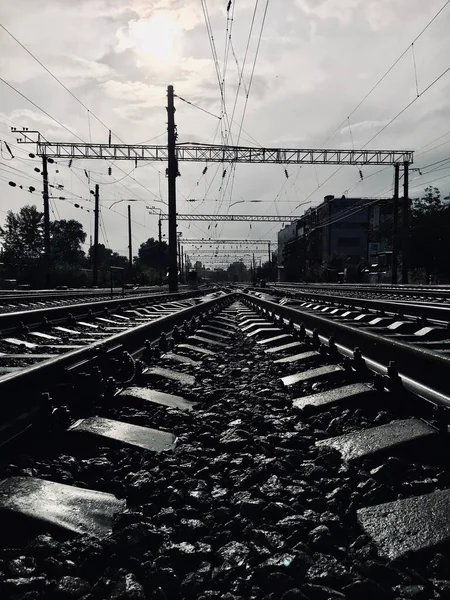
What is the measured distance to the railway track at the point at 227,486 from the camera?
1.38 m

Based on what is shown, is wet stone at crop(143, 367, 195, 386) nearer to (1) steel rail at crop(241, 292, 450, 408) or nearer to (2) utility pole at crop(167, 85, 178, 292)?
(1) steel rail at crop(241, 292, 450, 408)

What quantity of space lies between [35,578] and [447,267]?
43317 mm

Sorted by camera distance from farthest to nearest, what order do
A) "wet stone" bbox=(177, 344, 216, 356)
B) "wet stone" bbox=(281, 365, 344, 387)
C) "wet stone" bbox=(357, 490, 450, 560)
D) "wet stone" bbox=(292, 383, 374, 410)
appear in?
"wet stone" bbox=(177, 344, 216, 356), "wet stone" bbox=(281, 365, 344, 387), "wet stone" bbox=(292, 383, 374, 410), "wet stone" bbox=(357, 490, 450, 560)

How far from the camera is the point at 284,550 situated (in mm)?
1503

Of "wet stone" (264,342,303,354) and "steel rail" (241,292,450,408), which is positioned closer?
"steel rail" (241,292,450,408)

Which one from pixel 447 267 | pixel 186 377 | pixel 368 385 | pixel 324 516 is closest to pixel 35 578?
pixel 324 516

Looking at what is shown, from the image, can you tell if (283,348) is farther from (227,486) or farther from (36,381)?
(227,486)

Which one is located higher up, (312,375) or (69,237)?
(69,237)

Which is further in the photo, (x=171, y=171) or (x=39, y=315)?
(x=171, y=171)

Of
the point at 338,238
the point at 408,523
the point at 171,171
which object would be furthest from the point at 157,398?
the point at 338,238

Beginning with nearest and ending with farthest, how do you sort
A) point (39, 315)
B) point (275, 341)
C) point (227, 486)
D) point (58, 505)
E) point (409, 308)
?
point (58, 505) < point (227, 486) < point (275, 341) < point (39, 315) < point (409, 308)

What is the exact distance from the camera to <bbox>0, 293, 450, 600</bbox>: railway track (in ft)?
4.53

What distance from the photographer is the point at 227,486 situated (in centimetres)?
201

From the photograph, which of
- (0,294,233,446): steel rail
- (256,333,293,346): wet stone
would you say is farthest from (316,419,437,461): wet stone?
(256,333,293,346): wet stone
